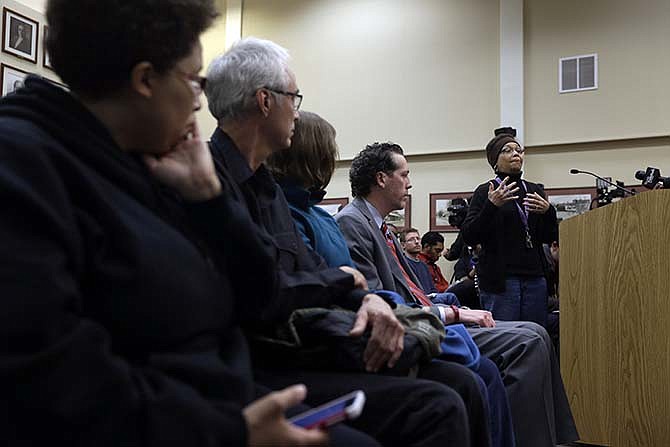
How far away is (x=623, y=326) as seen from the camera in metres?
3.03

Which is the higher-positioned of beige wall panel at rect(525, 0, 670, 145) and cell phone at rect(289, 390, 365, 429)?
beige wall panel at rect(525, 0, 670, 145)

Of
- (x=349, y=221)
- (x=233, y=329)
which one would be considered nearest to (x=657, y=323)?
(x=349, y=221)

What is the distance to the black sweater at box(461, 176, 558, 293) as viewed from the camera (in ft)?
12.7

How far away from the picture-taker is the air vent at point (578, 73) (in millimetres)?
7555

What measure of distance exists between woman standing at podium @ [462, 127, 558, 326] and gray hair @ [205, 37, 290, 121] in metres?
2.14

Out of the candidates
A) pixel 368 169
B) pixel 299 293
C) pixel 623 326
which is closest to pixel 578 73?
pixel 623 326

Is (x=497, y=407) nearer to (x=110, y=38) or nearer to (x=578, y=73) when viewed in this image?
(x=110, y=38)

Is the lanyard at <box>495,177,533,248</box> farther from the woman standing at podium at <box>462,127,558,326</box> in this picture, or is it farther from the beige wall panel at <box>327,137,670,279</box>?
the beige wall panel at <box>327,137,670,279</box>

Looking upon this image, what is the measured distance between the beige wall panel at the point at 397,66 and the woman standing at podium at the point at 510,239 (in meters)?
4.12

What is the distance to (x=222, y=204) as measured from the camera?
3.98 ft

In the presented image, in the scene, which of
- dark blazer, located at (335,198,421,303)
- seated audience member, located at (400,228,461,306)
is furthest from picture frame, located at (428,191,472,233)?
dark blazer, located at (335,198,421,303)

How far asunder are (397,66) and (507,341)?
6486mm

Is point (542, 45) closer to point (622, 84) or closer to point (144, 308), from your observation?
point (622, 84)

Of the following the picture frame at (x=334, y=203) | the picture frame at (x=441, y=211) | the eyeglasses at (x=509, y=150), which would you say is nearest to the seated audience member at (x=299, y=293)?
the eyeglasses at (x=509, y=150)
